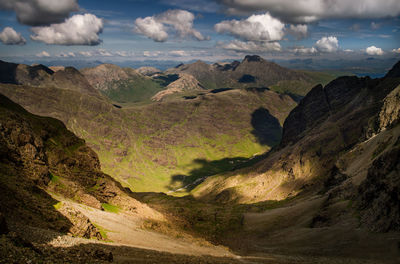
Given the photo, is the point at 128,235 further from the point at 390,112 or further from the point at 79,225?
the point at 390,112

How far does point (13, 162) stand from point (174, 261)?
1432 inches

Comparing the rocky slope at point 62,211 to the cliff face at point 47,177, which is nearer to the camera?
the rocky slope at point 62,211

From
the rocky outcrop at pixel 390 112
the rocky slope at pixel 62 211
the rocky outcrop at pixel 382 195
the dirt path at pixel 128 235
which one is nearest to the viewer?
the rocky slope at pixel 62 211

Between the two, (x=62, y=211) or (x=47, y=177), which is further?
(x=47, y=177)

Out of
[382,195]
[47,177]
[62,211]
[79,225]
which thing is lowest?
[382,195]

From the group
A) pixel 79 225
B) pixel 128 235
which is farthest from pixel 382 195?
pixel 79 225

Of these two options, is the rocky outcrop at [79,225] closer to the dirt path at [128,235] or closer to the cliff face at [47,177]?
the cliff face at [47,177]

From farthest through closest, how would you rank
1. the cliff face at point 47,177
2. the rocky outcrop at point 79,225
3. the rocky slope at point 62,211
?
1. the rocky outcrop at point 79,225
2. the cliff face at point 47,177
3. the rocky slope at point 62,211

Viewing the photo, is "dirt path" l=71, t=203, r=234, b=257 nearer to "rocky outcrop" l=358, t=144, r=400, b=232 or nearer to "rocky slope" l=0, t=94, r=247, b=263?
"rocky slope" l=0, t=94, r=247, b=263

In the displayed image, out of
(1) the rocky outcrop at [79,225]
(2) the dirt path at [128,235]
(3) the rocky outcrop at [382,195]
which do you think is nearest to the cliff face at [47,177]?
(1) the rocky outcrop at [79,225]

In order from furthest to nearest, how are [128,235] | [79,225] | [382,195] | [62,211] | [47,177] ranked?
[382,195]
[47,177]
[128,235]
[62,211]
[79,225]

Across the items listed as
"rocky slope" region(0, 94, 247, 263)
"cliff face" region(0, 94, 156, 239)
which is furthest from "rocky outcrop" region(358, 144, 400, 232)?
"cliff face" region(0, 94, 156, 239)

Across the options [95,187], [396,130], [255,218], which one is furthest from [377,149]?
[95,187]

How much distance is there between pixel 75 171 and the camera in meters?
70.2
